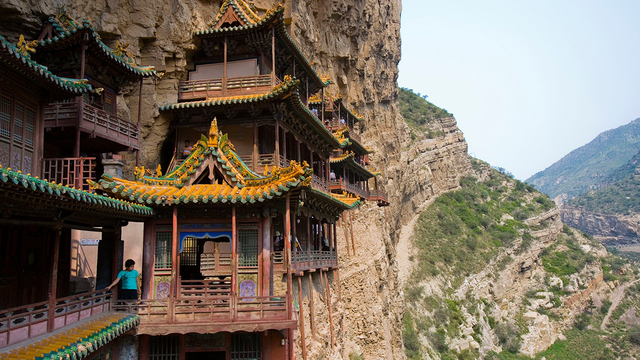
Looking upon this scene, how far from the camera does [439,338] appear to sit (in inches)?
1708

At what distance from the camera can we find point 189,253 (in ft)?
55.8

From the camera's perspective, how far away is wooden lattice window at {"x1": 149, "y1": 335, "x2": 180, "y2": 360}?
42.0 feet

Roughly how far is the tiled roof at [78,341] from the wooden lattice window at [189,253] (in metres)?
5.00

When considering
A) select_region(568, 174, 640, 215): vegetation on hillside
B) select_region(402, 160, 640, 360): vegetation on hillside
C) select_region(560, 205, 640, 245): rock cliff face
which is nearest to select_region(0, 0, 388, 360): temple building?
select_region(402, 160, 640, 360): vegetation on hillside

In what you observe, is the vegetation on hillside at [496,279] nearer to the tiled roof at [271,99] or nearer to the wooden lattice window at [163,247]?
the tiled roof at [271,99]

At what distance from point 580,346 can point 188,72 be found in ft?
197

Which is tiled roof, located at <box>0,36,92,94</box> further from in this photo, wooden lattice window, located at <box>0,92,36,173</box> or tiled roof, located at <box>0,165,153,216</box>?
tiled roof, located at <box>0,165,153,216</box>

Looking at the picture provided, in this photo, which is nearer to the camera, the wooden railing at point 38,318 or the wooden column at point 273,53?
the wooden railing at point 38,318

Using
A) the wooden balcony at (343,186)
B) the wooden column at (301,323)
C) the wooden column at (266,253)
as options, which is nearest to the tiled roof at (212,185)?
the wooden column at (266,253)

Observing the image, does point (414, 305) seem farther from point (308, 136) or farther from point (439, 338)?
point (308, 136)

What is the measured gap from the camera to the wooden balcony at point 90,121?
1528 cm

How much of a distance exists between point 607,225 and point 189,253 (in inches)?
5320

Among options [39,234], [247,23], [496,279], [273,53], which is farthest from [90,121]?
[496,279]

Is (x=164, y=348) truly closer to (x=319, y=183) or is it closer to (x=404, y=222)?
(x=319, y=183)
